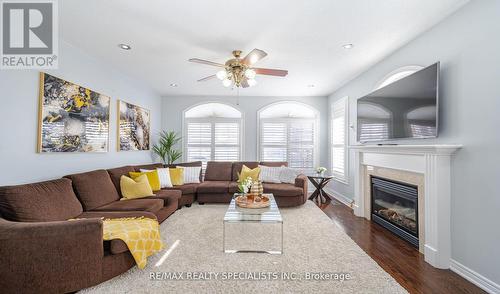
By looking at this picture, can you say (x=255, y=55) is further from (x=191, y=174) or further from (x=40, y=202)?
(x=191, y=174)

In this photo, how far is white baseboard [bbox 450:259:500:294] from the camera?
1.78 metres

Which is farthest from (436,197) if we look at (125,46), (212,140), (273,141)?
(212,140)

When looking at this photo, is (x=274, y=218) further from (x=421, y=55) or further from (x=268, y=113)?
(x=268, y=113)

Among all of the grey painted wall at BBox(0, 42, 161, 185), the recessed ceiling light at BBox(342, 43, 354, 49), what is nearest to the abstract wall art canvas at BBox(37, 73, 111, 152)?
the grey painted wall at BBox(0, 42, 161, 185)

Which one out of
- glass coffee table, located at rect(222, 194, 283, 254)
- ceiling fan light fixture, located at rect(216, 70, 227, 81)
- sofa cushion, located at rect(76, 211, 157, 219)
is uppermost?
ceiling fan light fixture, located at rect(216, 70, 227, 81)

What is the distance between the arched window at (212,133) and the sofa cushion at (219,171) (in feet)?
2.40

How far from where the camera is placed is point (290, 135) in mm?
5785

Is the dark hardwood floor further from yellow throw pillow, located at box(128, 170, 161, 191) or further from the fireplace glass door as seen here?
yellow throw pillow, located at box(128, 170, 161, 191)

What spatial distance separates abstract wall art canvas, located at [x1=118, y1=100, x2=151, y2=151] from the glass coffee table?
2606mm

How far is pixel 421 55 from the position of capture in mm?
2607

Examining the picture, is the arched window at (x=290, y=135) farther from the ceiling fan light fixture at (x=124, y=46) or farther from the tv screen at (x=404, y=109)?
the ceiling fan light fixture at (x=124, y=46)

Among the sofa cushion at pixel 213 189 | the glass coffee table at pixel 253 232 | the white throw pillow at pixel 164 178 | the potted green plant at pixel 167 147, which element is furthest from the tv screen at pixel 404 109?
the potted green plant at pixel 167 147

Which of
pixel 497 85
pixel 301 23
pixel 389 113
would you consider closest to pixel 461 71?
pixel 497 85

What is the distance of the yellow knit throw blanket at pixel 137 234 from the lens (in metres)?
1.97
